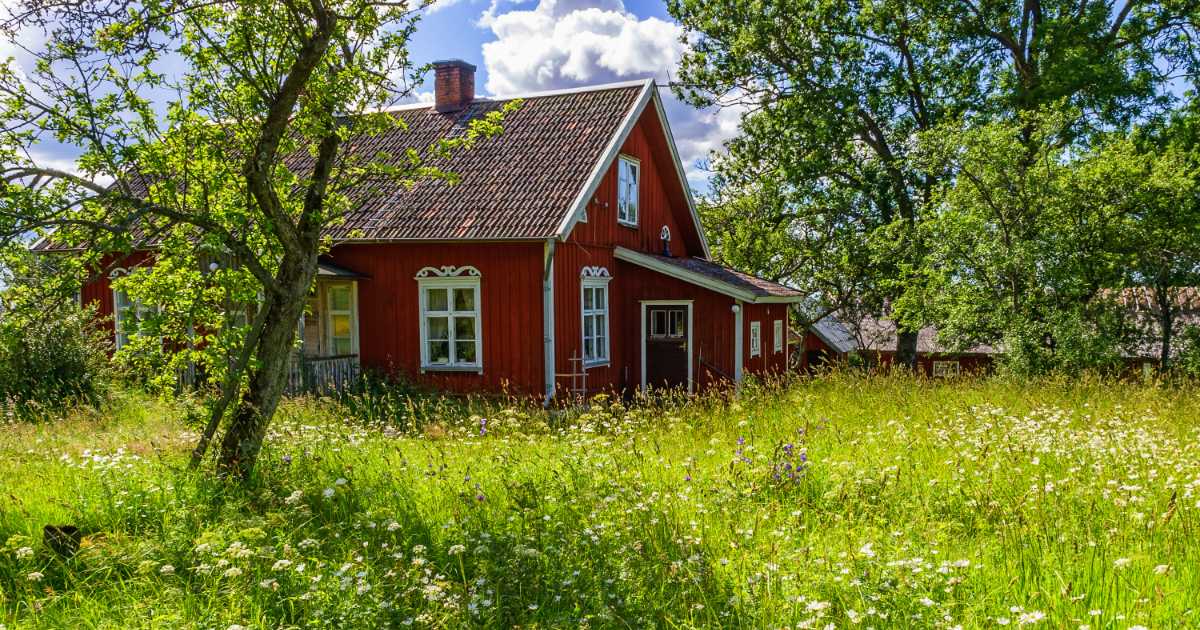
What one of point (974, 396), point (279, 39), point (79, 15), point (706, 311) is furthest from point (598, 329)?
point (79, 15)

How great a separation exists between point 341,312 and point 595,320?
4840 mm

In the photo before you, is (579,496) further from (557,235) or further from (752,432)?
(557,235)

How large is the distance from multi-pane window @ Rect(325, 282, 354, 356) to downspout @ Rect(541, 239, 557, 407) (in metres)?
4.01

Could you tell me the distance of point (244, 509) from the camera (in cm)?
546

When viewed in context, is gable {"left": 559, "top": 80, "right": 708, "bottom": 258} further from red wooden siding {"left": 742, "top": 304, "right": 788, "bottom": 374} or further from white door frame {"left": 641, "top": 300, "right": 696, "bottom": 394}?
red wooden siding {"left": 742, "top": 304, "right": 788, "bottom": 374}

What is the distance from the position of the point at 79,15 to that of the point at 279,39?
1320mm

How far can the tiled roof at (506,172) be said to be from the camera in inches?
546

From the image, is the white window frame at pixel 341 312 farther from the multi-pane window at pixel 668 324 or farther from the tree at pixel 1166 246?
the tree at pixel 1166 246

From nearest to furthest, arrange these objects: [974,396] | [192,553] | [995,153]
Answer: [192,553] → [974,396] → [995,153]

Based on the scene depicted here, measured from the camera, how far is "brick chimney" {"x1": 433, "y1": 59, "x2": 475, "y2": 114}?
17.6m

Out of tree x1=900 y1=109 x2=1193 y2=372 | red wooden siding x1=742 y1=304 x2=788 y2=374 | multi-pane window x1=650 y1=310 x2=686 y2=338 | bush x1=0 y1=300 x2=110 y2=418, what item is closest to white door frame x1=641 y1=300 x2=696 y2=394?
multi-pane window x1=650 y1=310 x2=686 y2=338

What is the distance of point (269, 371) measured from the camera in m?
6.44

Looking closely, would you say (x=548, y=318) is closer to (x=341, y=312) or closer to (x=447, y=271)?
(x=447, y=271)

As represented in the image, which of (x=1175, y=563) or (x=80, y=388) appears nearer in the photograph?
(x=1175, y=563)
